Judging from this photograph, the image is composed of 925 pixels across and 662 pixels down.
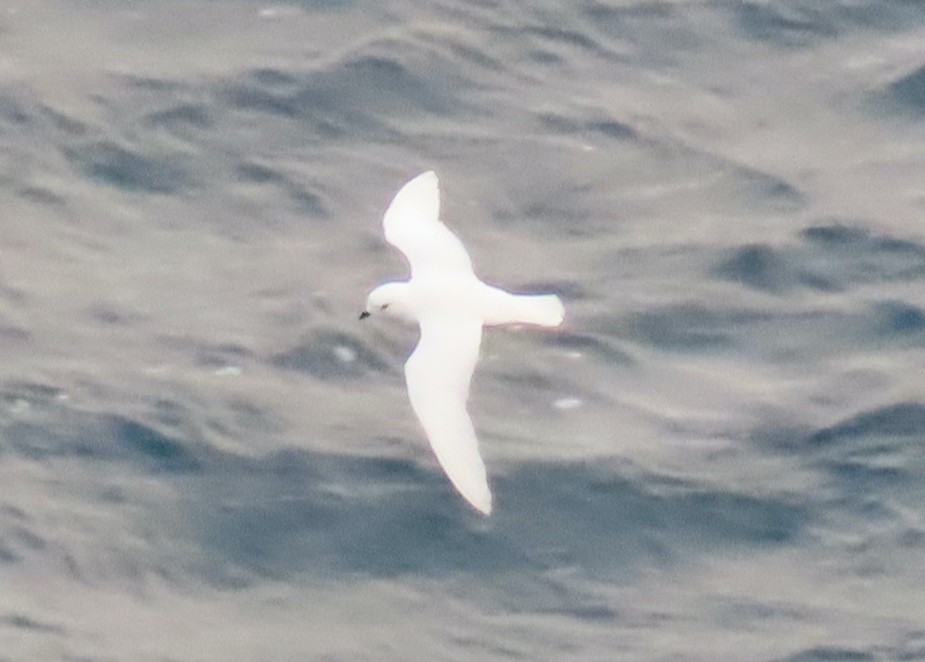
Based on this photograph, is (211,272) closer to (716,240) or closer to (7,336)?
(7,336)

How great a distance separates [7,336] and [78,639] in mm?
1986

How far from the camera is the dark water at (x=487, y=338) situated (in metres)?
8.15

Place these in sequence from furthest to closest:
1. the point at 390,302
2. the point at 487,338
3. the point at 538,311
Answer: the point at 487,338
the point at 390,302
the point at 538,311

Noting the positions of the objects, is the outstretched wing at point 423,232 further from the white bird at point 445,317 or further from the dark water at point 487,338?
the dark water at point 487,338

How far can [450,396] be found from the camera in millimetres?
7871

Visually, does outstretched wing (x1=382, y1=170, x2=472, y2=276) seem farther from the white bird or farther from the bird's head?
the bird's head

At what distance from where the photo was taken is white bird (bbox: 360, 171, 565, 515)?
24.9 feet

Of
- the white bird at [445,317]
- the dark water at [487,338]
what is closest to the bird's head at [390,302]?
the white bird at [445,317]

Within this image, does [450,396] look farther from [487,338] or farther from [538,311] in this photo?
[487,338]

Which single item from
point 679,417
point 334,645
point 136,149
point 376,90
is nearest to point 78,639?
point 334,645

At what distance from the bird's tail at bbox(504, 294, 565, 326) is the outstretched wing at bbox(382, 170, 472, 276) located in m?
0.60

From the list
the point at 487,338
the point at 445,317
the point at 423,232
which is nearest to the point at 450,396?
the point at 445,317

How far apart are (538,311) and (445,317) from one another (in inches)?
13.5

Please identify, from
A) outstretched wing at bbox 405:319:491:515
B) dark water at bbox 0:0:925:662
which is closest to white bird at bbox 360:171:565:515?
outstretched wing at bbox 405:319:491:515
